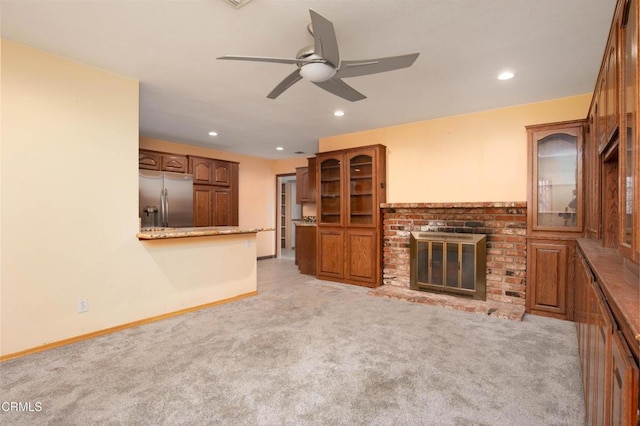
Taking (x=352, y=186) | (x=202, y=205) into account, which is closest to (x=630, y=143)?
(x=352, y=186)

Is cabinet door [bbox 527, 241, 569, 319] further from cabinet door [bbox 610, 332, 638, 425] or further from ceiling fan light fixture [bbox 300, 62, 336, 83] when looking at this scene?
ceiling fan light fixture [bbox 300, 62, 336, 83]

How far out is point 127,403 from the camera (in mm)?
1870

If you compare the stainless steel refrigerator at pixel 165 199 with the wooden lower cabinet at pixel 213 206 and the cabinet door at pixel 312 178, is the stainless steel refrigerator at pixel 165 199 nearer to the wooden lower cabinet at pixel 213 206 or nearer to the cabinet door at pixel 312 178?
the wooden lower cabinet at pixel 213 206

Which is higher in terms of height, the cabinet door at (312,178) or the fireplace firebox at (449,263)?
the cabinet door at (312,178)

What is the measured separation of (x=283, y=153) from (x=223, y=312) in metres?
4.29

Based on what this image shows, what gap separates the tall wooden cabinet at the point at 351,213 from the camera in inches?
186

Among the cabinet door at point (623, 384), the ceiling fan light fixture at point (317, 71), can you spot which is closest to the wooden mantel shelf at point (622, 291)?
the cabinet door at point (623, 384)

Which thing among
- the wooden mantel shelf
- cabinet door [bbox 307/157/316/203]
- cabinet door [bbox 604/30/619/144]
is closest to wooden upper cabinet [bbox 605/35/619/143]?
cabinet door [bbox 604/30/619/144]

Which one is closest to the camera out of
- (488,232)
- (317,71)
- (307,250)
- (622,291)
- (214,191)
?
(622,291)

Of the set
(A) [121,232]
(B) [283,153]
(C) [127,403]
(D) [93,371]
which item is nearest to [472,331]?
(C) [127,403]

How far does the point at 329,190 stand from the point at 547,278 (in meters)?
3.29

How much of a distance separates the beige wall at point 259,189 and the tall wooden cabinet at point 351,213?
2284mm

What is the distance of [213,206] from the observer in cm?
609

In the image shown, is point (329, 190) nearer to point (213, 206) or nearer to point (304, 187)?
point (304, 187)
